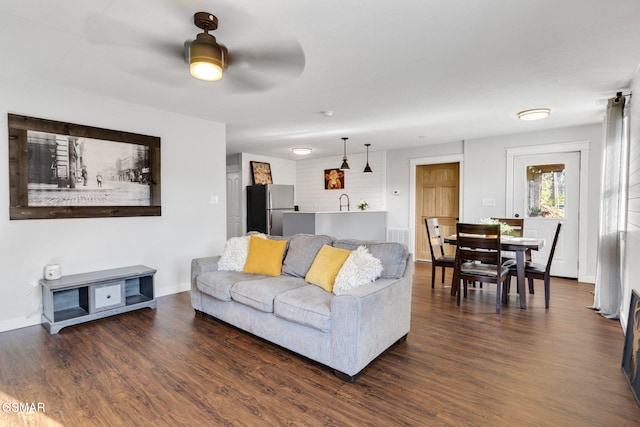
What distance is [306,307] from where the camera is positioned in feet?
7.57

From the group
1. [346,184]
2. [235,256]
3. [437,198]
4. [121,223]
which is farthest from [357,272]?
[346,184]

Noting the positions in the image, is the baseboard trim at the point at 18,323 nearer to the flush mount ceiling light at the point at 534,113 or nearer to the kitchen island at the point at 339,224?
the kitchen island at the point at 339,224

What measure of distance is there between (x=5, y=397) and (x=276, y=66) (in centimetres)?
Answer: 293

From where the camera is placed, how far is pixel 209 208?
4.60m

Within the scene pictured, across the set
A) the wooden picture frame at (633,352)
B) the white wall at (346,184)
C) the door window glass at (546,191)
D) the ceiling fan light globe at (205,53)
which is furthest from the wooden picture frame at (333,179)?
the wooden picture frame at (633,352)

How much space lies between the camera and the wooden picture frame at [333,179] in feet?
25.0

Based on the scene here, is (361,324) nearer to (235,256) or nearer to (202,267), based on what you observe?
(235,256)

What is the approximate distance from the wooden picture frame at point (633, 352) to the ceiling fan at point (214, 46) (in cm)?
303

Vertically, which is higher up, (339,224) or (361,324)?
(339,224)

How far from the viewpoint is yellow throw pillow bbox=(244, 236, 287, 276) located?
320 cm

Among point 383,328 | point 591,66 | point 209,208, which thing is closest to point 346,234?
point 209,208

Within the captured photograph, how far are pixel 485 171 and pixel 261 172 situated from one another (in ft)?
15.4

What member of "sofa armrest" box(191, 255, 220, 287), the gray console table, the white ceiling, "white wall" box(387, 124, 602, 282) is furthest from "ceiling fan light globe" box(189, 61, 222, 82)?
"white wall" box(387, 124, 602, 282)

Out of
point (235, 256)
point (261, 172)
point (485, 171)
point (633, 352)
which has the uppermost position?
point (261, 172)
